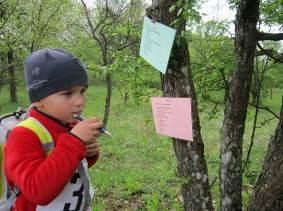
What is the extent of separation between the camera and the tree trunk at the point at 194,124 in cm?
289

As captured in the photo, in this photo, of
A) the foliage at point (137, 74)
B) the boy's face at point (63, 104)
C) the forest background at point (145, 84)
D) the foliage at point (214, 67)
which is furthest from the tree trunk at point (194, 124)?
the boy's face at point (63, 104)

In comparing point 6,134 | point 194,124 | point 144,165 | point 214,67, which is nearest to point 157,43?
point 194,124

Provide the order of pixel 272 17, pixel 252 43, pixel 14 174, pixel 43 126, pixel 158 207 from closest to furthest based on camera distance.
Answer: pixel 14 174, pixel 43 126, pixel 252 43, pixel 272 17, pixel 158 207

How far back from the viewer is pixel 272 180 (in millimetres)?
2707

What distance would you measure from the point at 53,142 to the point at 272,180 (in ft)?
4.98

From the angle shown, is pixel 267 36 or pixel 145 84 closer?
pixel 267 36

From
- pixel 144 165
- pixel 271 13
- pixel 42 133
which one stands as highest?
pixel 271 13

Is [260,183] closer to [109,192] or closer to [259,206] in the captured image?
[259,206]

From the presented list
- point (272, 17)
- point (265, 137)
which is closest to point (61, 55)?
point (272, 17)

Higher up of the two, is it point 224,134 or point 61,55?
point 61,55

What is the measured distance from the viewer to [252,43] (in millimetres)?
2758

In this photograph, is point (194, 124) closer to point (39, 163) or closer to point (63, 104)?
point (63, 104)

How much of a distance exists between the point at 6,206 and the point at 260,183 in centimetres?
166

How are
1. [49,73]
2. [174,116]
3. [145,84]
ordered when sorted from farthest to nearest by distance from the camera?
[145,84] < [174,116] < [49,73]
